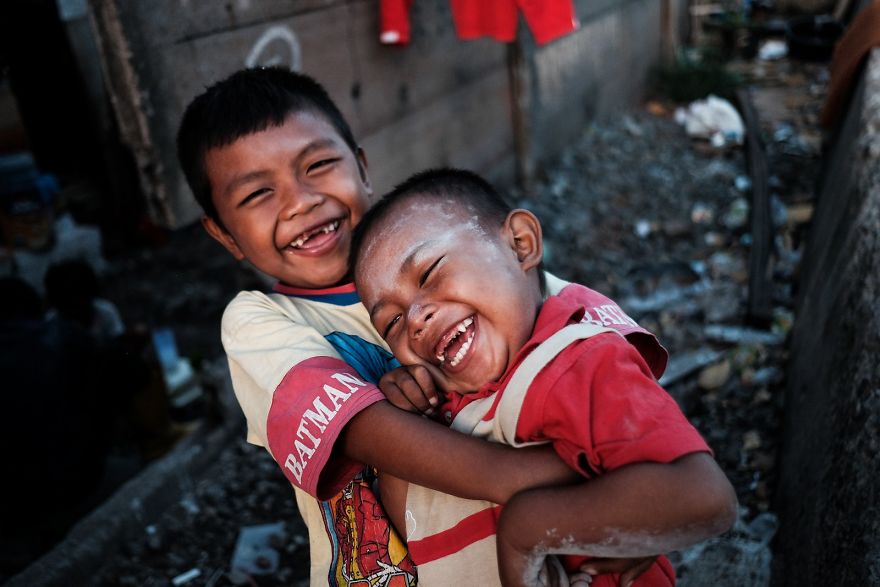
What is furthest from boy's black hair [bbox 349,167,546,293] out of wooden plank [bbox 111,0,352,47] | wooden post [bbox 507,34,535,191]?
wooden post [bbox 507,34,535,191]

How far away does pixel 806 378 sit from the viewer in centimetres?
259

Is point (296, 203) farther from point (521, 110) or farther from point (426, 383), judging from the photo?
point (521, 110)

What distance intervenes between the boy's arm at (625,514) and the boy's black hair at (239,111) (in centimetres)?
112

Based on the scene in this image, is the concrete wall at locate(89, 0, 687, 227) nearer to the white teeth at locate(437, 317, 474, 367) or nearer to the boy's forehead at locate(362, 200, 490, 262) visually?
the boy's forehead at locate(362, 200, 490, 262)

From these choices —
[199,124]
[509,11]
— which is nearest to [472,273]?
[199,124]

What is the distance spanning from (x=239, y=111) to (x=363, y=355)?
26.5 inches

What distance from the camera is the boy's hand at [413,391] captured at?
1361mm

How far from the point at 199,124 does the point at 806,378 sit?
2.31 metres

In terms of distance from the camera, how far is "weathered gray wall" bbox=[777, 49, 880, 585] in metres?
1.47

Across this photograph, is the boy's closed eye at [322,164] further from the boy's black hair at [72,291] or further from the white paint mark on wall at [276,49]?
the boy's black hair at [72,291]

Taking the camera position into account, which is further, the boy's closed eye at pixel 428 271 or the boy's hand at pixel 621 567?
the boy's closed eye at pixel 428 271

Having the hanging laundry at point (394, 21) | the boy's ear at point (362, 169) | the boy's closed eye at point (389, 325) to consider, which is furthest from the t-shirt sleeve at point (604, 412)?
the hanging laundry at point (394, 21)

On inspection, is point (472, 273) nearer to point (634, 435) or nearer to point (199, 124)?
point (634, 435)

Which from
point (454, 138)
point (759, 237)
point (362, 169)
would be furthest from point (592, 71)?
point (362, 169)
